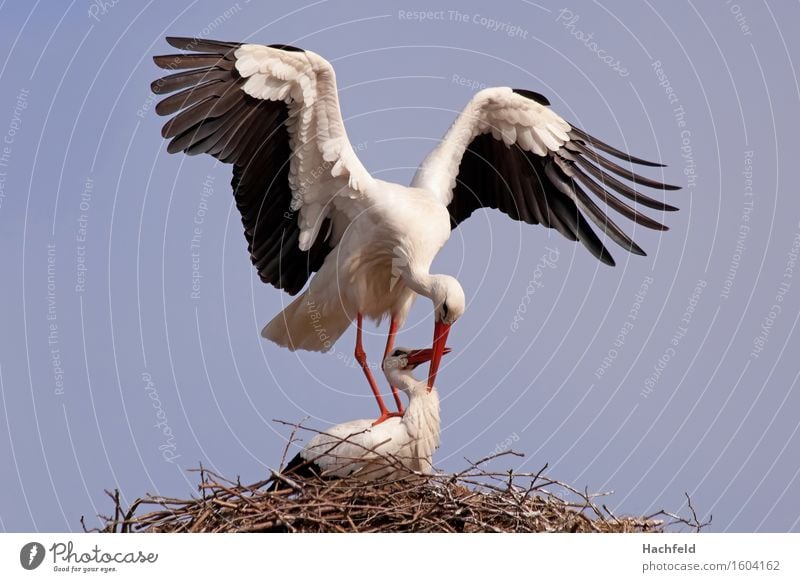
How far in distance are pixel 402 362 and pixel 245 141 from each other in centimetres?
162

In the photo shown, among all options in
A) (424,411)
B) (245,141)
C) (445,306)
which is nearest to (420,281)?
(445,306)

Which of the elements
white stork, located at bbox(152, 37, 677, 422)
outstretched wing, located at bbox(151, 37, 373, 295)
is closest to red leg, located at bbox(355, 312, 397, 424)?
white stork, located at bbox(152, 37, 677, 422)

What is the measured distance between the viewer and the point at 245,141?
8.30 meters

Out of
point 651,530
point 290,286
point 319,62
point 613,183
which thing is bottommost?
point 651,530

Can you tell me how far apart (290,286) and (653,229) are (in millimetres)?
2247

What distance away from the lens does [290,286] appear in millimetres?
8812

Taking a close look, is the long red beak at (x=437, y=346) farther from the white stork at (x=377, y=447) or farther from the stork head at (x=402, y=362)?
the white stork at (x=377, y=447)

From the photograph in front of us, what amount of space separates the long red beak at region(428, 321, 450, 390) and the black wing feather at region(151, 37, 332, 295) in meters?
1.17

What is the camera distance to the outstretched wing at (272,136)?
8008mm

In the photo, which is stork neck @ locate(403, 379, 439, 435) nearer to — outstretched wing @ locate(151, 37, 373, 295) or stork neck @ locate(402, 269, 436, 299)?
stork neck @ locate(402, 269, 436, 299)

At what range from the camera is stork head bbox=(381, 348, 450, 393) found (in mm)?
7715
